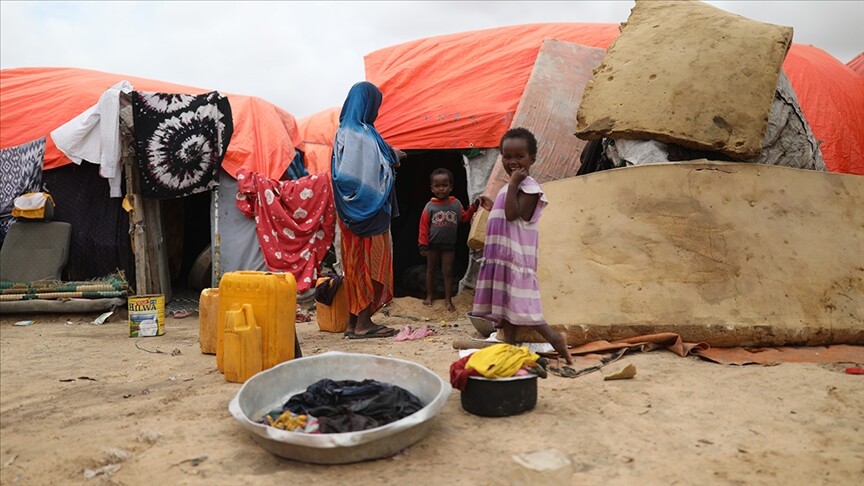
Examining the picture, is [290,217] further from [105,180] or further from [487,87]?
[487,87]

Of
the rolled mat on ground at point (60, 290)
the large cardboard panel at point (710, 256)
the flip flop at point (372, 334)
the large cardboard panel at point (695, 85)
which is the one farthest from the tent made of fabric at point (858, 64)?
the rolled mat on ground at point (60, 290)

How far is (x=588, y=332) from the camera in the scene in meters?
3.54

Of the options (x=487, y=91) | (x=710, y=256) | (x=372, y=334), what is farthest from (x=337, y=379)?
(x=487, y=91)

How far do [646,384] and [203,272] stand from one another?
6.10m

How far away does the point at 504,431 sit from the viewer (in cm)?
228

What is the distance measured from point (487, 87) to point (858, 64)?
608 cm

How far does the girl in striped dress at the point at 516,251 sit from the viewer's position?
3.12 m

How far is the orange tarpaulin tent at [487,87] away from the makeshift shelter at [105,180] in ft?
5.49

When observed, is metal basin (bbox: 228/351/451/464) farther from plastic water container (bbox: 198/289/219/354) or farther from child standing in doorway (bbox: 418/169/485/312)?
child standing in doorway (bbox: 418/169/485/312)

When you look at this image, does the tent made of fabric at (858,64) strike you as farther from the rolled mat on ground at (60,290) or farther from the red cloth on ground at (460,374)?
the rolled mat on ground at (60,290)

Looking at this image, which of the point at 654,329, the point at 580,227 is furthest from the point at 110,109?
the point at 654,329

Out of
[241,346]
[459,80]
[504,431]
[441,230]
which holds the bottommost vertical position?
[504,431]

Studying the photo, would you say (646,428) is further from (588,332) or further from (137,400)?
(137,400)

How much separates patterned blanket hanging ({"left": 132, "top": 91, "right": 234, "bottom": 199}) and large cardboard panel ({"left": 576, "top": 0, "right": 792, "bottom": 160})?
3.99 m
